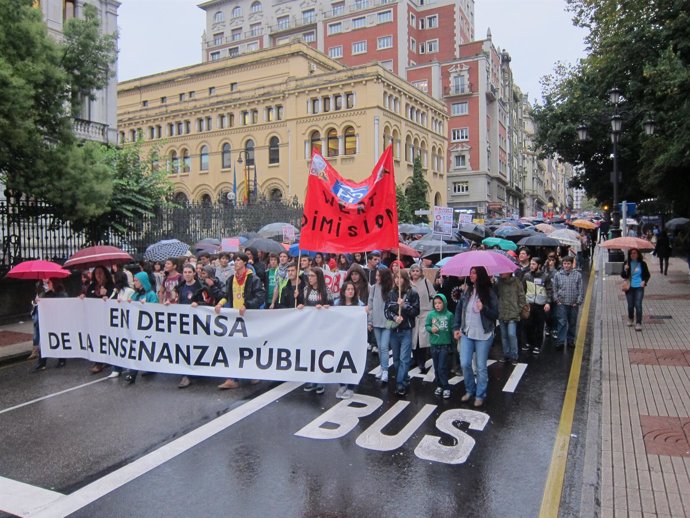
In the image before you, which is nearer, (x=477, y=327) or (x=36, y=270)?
(x=477, y=327)

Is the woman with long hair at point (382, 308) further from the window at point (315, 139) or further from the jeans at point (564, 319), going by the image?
the window at point (315, 139)

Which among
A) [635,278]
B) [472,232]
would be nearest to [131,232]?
[472,232]

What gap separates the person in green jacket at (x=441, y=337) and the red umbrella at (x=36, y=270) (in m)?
6.98

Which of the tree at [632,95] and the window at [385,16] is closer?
the tree at [632,95]

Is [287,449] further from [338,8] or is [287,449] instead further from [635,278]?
[338,8]

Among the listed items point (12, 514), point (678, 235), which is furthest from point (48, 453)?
point (678, 235)

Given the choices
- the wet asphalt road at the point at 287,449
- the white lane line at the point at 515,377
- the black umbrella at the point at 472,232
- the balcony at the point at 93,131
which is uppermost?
the balcony at the point at 93,131

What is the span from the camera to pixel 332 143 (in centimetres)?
5034

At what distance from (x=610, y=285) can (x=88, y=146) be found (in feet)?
56.9

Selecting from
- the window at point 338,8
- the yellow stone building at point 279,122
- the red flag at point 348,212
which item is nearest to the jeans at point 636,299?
the red flag at point 348,212

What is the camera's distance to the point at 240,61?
187 feet

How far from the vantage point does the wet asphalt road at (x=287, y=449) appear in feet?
16.2

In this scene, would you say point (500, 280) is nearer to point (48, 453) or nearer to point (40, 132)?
point (48, 453)

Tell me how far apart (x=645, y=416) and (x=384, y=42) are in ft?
220
